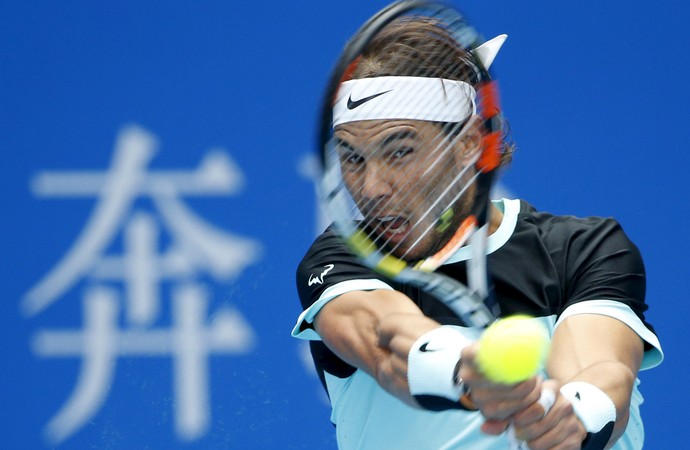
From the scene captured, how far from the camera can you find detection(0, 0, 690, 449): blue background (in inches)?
122

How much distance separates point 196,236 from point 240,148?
0.25 metres

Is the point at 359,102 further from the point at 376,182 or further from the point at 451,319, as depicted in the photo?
the point at 451,319

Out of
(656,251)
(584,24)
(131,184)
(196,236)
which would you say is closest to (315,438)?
(196,236)

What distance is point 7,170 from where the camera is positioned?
316 centimetres

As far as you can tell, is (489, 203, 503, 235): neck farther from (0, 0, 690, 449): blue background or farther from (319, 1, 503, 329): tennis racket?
(0, 0, 690, 449): blue background

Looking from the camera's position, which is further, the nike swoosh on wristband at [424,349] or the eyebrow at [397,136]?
the eyebrow at [397,136]

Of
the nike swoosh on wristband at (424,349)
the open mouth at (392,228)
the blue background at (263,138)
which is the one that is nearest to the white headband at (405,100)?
the open mouth at (392,228)

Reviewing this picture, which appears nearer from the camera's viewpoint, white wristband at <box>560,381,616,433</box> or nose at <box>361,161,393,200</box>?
white wristband at <box>560,381,616,433</box>

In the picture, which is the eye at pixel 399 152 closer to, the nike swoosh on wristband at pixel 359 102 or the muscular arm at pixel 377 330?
the nike swoosh on wristband at pixel 359 102

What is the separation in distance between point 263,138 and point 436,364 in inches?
67.3

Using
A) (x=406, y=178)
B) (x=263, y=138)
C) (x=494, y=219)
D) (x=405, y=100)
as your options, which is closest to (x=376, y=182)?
(x=406, y=178)

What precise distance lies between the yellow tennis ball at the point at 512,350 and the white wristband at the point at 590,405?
0.27 m

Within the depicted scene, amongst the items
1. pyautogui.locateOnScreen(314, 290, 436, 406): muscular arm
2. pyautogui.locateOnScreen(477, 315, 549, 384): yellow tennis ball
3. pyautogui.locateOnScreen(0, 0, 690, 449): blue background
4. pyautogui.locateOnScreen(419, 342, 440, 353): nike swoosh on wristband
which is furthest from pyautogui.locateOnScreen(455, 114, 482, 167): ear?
pyautogui.locateOnScreen(0, 0, 690, 449): blue background

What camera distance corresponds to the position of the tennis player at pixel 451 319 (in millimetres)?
1614
